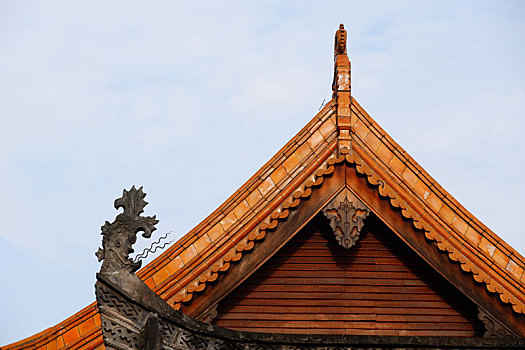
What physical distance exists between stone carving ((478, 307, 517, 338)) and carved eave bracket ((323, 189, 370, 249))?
159 cm

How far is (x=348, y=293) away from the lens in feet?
28.1

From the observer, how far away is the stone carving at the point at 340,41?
28.8 ft

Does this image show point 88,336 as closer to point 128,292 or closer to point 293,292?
point 128,292

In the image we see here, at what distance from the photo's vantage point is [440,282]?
Answer: 28.2ft

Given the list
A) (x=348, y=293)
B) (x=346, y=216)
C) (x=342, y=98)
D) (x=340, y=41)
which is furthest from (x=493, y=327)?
(x=340, y=41)

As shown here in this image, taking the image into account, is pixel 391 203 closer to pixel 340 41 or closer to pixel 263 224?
pixel 263 224

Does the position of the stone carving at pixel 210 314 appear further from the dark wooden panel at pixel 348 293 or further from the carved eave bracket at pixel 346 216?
the carved eave bracket at pixel 346 216

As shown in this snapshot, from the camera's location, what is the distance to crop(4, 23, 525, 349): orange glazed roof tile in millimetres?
8023

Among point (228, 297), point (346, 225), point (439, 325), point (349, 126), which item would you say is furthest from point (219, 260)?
point (439, 325)

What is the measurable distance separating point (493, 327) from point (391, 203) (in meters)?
1.71

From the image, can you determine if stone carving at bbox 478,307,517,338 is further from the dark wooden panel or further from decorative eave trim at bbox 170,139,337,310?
decorative eave trim at bbox 170,139,337,310

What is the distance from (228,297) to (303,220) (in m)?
1.27

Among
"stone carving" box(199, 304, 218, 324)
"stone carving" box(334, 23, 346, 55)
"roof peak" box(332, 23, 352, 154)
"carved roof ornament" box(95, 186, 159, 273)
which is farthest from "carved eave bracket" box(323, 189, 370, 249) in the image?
"carved roof ornament" box(95, 186, 159, 273)

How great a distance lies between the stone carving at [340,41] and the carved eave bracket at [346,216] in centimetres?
174
